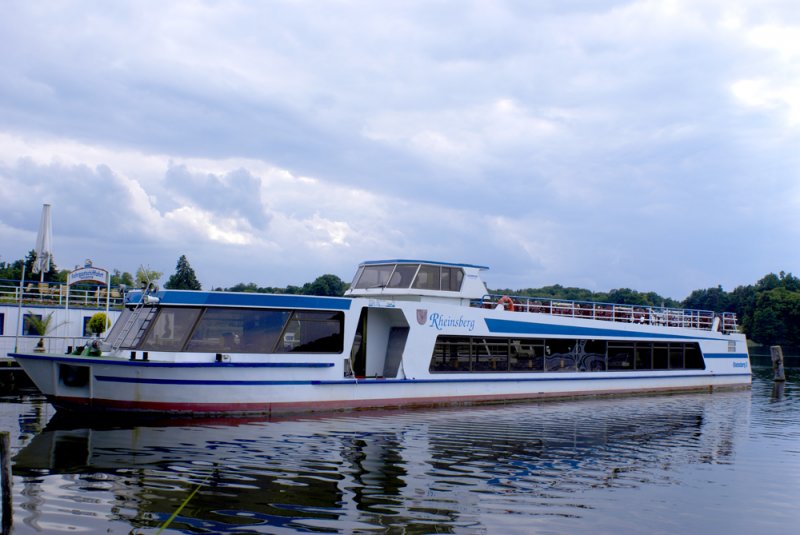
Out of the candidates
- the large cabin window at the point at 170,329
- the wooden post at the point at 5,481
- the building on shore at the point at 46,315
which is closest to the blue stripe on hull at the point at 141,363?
the large cabin window at the point at 170,329

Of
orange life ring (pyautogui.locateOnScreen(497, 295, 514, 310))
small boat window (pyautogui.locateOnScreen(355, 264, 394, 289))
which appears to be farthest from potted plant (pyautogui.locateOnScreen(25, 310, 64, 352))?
orange life ring (pyautogui.locateOnScreen(497, 295, 514, 310))

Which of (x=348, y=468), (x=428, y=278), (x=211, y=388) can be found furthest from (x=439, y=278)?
(x=348, y=468)

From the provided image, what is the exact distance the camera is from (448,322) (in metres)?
22.4

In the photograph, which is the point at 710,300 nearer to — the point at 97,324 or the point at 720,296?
the point at 720,296

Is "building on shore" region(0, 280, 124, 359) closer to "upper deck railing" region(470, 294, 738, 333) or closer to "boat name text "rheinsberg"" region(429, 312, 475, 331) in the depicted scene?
"boat name text "rheinsberg"" region(429, 312, 475, 331)

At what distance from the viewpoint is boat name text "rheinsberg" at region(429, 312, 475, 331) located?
22.0 metres

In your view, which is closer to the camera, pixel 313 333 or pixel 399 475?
pixel 399 475

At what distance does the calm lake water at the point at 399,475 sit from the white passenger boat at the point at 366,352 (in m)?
0.92

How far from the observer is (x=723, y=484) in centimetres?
1231

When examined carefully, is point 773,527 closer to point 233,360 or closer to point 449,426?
point 449,426

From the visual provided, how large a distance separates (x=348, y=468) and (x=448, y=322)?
10.4m

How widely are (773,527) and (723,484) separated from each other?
251 centimetres

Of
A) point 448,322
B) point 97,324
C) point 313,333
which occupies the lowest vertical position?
point 313,333

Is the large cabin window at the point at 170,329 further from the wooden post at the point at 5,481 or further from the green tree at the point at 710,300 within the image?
the green tree at the point at 710,300
